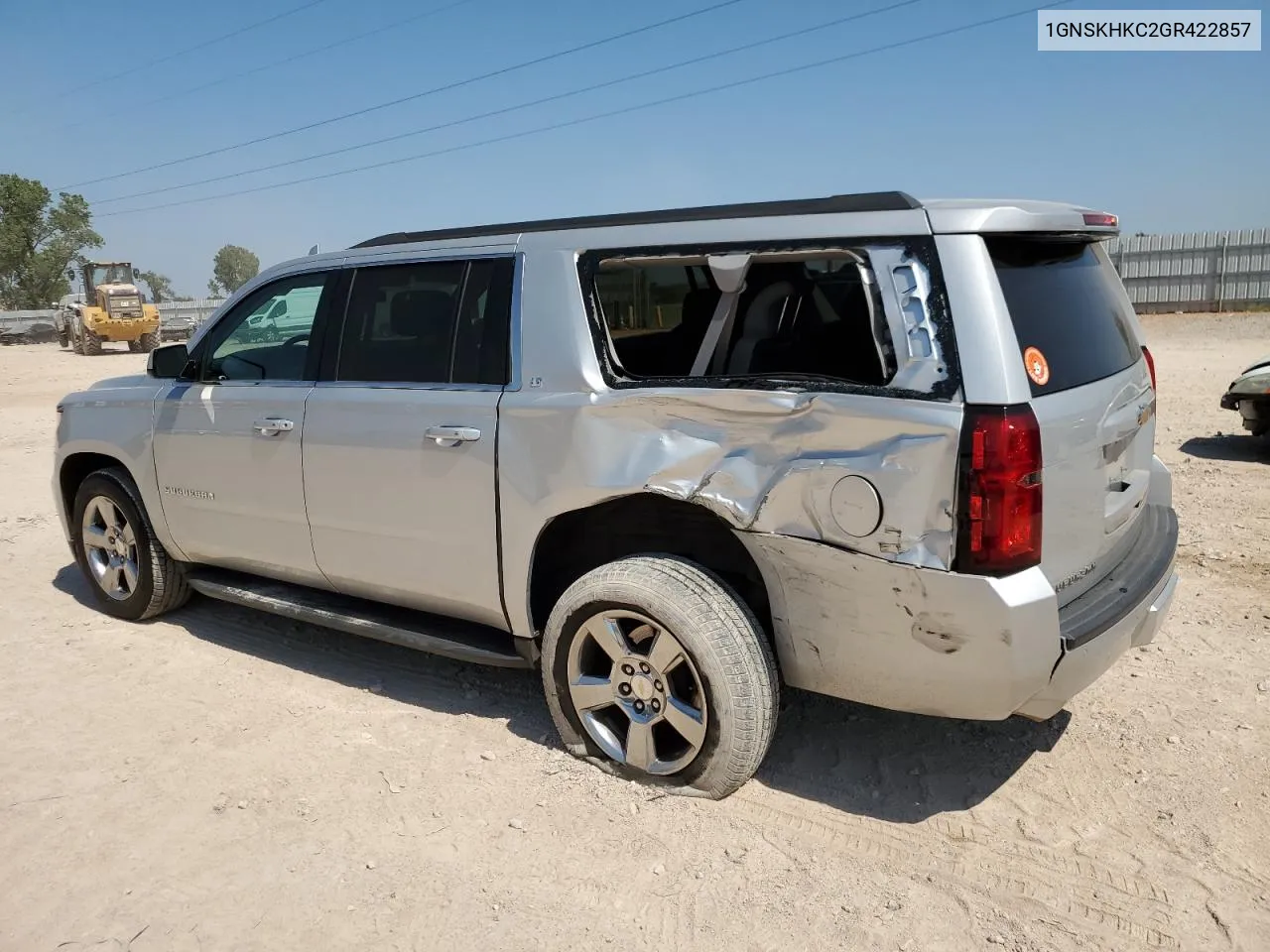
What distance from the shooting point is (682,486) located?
3.07 m

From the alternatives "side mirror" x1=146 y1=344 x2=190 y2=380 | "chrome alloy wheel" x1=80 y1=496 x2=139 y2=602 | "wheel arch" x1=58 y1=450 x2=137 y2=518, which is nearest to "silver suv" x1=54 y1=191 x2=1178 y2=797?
"side mirror" x1=146 y1=344 x2=190 y2=380

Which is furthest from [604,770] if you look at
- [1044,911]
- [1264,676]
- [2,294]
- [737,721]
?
[2,294]

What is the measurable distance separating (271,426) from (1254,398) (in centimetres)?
766

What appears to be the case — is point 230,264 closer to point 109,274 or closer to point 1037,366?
point 109,274

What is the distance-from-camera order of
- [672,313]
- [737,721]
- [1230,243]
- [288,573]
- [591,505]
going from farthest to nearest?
[1230,243] < [288,573] < [672,313] < [591,505] < [737,721]

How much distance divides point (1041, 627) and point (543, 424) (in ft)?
5.70

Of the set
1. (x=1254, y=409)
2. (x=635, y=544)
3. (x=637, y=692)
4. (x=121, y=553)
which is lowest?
(x=637, y=692)

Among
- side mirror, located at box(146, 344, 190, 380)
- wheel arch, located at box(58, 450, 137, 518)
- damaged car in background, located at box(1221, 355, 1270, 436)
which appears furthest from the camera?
damaged car in background, located at box(1221, 355, 1270, 436)

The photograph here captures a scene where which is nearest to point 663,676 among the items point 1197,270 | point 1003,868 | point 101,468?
point 1003,868

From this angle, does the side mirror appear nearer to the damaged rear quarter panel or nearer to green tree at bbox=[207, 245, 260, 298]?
the damaged rear quarter panel

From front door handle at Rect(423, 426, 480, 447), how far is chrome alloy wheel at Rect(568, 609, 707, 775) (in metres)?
0.83

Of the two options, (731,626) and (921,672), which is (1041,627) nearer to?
(921,672)

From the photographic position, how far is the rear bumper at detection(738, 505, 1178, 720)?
264 cm

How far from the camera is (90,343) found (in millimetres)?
30391
